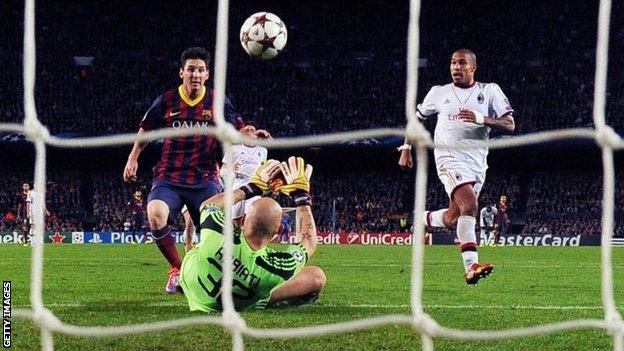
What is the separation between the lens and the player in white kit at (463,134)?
6844 mm

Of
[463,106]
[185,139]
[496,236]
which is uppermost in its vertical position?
[463,106]

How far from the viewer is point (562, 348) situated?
12.8 ft

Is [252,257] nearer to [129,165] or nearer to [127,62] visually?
[129,165]

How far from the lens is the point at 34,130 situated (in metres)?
2.96

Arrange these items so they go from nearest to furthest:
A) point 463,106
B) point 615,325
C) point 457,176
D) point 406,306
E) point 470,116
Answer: point 615,325 → point 406,306 → point 470,116 → point 457,176 → point 463,106

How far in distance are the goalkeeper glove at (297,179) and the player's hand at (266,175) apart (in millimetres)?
37

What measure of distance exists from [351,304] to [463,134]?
193 centimetres

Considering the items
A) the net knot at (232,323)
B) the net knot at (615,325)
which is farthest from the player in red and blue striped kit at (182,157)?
the net knot at (615,325)

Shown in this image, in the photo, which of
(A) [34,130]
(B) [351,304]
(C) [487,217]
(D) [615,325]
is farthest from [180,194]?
(C) [487,217]

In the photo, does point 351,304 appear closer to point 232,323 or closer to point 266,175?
point 266,175

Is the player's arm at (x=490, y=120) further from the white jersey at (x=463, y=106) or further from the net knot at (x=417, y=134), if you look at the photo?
the net knot at (x=417, y=134)

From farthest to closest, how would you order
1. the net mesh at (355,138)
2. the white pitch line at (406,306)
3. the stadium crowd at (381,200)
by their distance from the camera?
the stadium crowd at (381,200), the white pitch line at (406,306), the net mesh at (355,138)

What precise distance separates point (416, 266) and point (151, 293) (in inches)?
161

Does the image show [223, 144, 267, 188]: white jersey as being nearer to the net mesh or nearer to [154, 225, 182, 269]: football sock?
[154, 225, 182, 269]: football sock
